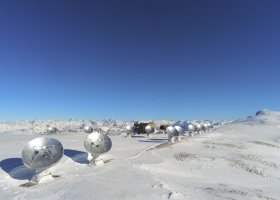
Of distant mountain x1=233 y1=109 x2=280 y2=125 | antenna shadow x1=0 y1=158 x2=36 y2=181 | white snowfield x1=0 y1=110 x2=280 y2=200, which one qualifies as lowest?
white snowfield x1=0 y1=110 x2=280 y2=200

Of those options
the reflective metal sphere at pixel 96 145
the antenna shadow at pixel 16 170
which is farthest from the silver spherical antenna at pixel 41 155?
the reflective metal sphere at pixel 96 145

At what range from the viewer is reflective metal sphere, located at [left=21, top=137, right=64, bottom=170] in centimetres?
1310

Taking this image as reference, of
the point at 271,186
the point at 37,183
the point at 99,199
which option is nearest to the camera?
the point at 99,199

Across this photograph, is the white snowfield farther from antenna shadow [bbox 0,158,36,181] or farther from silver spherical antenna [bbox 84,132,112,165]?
silver spherical antenna [bbox 84,132,112,165]

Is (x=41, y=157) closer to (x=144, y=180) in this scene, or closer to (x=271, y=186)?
(x=144, y=180)

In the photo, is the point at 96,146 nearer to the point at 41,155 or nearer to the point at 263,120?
the point at 41,155

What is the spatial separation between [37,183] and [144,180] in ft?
30.6

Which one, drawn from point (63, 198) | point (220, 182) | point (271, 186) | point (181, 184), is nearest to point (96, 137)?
point (63, 198)

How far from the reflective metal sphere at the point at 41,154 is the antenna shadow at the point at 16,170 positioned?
2460 millimetres

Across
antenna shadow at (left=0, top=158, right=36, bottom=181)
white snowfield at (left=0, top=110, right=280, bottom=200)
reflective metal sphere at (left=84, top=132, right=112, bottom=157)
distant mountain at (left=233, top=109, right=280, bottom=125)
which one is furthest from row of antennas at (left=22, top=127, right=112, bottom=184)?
distant mountain at (left=233, top=109, right=280, bottom=125)

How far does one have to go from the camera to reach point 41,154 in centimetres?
1385

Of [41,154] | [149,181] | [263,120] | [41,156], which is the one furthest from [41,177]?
[263,120]

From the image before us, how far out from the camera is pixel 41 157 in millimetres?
13594

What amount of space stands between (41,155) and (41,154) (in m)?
0.10
